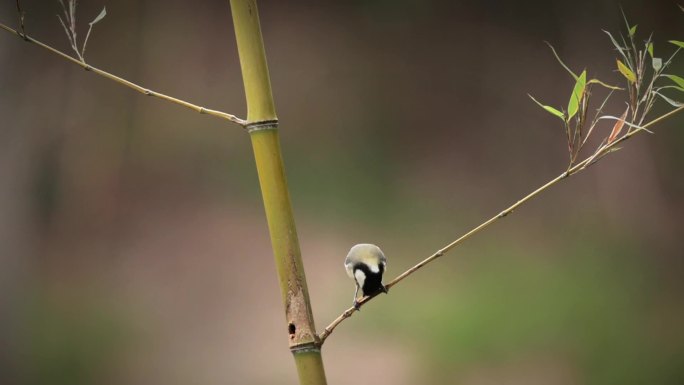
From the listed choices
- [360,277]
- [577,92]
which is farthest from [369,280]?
[577,92]

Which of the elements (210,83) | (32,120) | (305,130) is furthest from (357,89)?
(32,120)

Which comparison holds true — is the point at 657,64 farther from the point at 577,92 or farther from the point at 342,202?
the point at 342,202

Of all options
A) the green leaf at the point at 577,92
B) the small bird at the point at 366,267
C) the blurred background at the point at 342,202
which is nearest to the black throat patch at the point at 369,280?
the small bird at the point at 366,267

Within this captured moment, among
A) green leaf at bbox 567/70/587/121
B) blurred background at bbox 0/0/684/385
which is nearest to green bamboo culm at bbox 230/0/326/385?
green leaf at bbox 567/70/587/121

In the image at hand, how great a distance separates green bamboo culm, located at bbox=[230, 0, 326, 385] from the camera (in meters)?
0.57

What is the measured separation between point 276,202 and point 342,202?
1.71m

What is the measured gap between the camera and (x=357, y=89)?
2.34m

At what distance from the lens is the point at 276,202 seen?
1.90 ft

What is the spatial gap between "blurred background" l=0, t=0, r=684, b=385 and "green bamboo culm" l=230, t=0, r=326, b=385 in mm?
1599

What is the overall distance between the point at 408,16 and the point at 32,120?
114 cm

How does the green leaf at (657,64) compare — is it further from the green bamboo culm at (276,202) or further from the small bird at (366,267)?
the small bird at (366,267)

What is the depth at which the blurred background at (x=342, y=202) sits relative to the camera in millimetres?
2148

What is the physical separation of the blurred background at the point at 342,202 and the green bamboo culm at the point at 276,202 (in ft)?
5.25

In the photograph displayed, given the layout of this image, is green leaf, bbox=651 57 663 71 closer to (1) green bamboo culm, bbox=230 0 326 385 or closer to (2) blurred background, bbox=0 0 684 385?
(1) green bamboo culm, bbox=230 0 326 385
